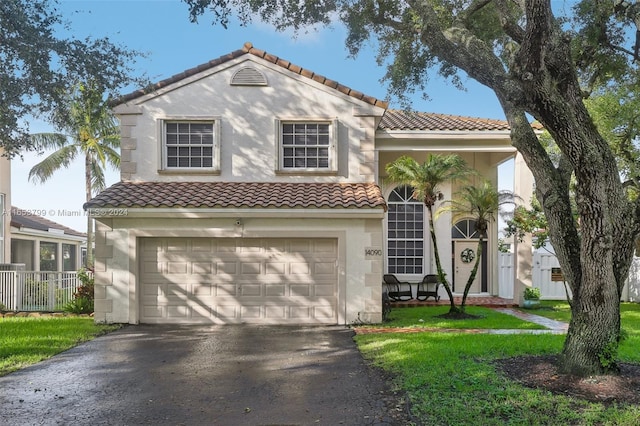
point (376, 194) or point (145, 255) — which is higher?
point (376, 194)

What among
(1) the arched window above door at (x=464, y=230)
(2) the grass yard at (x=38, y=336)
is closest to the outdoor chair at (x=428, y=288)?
(1) the arched window above door at (x=464, y=230)

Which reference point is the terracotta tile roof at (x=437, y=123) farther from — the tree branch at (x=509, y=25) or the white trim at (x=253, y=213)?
the tree branch at (x=509, y=25)

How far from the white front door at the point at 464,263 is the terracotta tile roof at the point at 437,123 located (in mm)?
4242

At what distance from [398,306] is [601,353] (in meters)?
8.83

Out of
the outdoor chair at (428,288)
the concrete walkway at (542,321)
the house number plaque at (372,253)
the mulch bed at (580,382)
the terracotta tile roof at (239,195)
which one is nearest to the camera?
the mulch bed at (580,382)

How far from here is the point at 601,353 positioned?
20.8ft

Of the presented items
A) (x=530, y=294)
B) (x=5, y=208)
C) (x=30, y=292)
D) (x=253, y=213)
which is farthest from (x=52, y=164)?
(x=530, y=294)

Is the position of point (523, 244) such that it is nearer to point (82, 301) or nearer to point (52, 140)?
point (82, 301)

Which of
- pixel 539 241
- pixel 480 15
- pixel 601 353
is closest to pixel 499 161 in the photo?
pixel 539 241

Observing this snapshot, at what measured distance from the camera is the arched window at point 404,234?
16.4 m

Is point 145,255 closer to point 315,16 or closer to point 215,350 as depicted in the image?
point 215,350

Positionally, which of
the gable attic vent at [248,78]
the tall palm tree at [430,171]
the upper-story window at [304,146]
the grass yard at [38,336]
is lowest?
the grass yard at [38,336]

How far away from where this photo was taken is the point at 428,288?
15.8 metres

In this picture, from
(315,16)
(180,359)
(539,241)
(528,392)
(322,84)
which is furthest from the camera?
(539,241)
